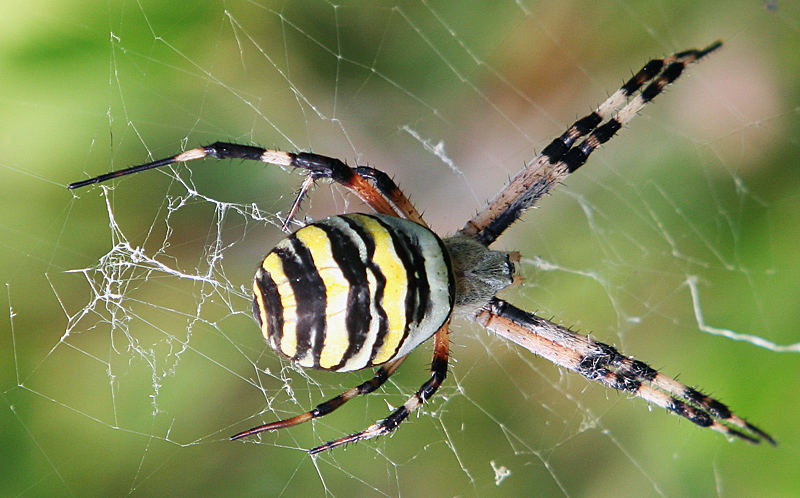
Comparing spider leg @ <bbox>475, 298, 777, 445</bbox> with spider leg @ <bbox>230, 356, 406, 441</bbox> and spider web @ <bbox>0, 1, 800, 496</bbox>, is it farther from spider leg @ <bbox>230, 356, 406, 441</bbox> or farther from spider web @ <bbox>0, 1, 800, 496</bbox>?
spider leg @ <bbox>230, 356, 406, 441</bbox>

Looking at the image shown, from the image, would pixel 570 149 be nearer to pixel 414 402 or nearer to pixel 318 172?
pixel 318 172

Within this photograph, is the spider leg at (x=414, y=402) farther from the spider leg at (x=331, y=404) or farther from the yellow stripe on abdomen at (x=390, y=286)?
the yellow stripe on abdomen at (x=390, y=286)

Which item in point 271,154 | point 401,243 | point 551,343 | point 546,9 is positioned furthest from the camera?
point 546,9

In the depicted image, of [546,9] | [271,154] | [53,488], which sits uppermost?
[546,9]

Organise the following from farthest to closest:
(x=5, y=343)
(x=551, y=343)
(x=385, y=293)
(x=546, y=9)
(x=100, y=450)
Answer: (x=546, y=9), (x=551, y=343), (x=100, y=450), (x=5, y=343), (x=385, y=293)

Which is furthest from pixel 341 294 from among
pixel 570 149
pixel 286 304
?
pixel 570 149

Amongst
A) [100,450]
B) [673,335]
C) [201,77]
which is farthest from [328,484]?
[673,335]

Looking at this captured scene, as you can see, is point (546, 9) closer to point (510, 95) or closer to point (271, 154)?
point (510, 95)
